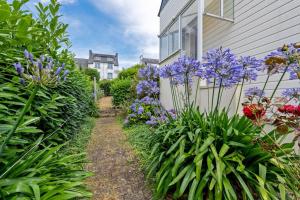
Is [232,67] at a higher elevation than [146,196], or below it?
higher

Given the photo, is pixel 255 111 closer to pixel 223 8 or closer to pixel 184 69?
pixel 184 69

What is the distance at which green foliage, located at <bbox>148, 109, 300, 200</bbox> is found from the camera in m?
2.09

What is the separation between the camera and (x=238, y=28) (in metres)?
4.82

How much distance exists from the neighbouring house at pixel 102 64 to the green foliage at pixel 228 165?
4431cm

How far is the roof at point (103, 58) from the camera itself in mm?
46575

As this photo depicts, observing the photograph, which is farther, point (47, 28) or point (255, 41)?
point (255, 41)

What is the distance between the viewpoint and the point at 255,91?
9.08ft

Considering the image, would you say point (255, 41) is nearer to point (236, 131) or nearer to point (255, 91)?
point (255, 91)

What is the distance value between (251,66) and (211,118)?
91 centimetres

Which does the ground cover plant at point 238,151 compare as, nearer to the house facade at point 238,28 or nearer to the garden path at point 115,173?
the garden path at point 115,173

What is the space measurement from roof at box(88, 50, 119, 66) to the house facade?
136 ft

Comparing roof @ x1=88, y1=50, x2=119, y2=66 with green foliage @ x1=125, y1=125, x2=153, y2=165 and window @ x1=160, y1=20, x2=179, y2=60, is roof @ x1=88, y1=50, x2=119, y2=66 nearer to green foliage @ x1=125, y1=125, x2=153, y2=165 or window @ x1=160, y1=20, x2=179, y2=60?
window @ x1=160, y1=20, x2=179, y2=60

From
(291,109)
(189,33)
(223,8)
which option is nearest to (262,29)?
(223,8)

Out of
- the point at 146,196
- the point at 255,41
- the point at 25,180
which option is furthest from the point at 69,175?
the point at 255,41
